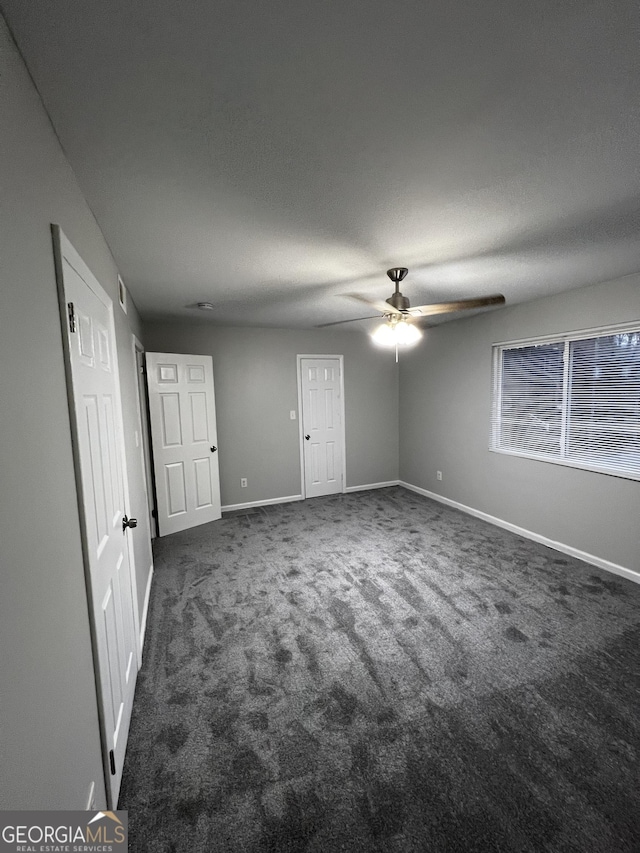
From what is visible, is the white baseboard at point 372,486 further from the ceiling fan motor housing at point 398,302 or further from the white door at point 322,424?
the ceiling fan motor housing at point 398,302

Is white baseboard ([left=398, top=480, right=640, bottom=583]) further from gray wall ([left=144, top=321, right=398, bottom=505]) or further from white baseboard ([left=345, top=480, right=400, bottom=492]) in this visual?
gray wall ([left=144, top=321, right=398, bottom=505])

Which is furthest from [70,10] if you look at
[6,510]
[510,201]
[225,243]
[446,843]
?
[446,843]

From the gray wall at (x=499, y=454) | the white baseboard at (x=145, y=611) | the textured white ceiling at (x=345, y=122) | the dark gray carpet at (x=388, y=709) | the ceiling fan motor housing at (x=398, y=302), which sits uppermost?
the textured white ceiling at (x=345, y=122)

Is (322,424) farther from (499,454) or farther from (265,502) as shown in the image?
(499,454)

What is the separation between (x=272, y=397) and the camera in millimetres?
5023

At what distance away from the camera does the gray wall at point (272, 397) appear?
4.68m

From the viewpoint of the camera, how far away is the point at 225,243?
2053 millimetres

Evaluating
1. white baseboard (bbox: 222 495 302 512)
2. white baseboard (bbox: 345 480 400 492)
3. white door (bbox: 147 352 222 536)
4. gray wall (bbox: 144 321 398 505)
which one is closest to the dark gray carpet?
white door (bbox: 147 352 222 536)

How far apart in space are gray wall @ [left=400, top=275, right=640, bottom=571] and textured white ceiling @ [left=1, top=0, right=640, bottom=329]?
1.25m

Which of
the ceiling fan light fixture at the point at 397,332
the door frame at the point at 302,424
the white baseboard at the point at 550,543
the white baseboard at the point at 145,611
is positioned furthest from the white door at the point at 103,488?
the white baseboard at the point at 550,543

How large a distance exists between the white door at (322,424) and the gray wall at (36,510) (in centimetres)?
405

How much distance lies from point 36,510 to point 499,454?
417 centimetres

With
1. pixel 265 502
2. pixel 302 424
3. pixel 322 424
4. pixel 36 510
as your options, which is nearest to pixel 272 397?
pixel 302 424

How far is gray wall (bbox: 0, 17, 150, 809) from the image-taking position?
706mm
